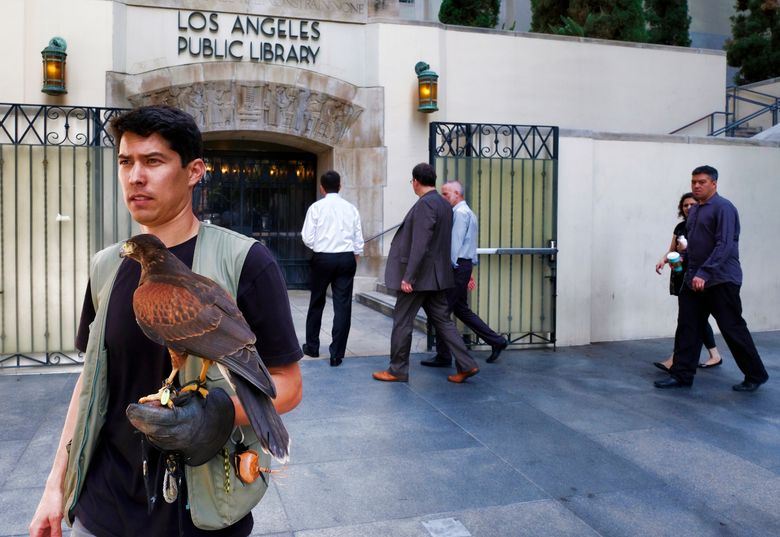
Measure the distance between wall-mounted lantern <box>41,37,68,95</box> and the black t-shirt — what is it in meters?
9.17

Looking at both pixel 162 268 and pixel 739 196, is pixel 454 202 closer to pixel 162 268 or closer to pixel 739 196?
pixel 739 196

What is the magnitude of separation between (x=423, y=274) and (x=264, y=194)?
7.00 metres

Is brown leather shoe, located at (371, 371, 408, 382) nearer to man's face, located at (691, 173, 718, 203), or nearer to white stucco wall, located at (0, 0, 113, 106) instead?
man's face, located at (691, 173, 718, 203)

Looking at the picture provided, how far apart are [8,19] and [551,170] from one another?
7672 mm

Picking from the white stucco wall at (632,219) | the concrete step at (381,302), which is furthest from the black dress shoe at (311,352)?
the white stucco wall at (632,219)

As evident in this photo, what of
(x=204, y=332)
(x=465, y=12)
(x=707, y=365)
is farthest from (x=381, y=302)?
(x=465, y=12)

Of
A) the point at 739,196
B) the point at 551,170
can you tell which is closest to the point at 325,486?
the point at 551,170

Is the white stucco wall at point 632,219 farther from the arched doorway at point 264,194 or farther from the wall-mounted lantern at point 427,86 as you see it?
the arched doorway at point 264,194

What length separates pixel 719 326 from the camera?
20.9 ft

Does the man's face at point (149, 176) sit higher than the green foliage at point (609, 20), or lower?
lower

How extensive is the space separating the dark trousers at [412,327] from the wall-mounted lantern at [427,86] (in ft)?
18.3

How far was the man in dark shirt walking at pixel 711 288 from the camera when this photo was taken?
6.27 meters

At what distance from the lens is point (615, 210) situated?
877cm

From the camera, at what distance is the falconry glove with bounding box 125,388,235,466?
145 centimetres
